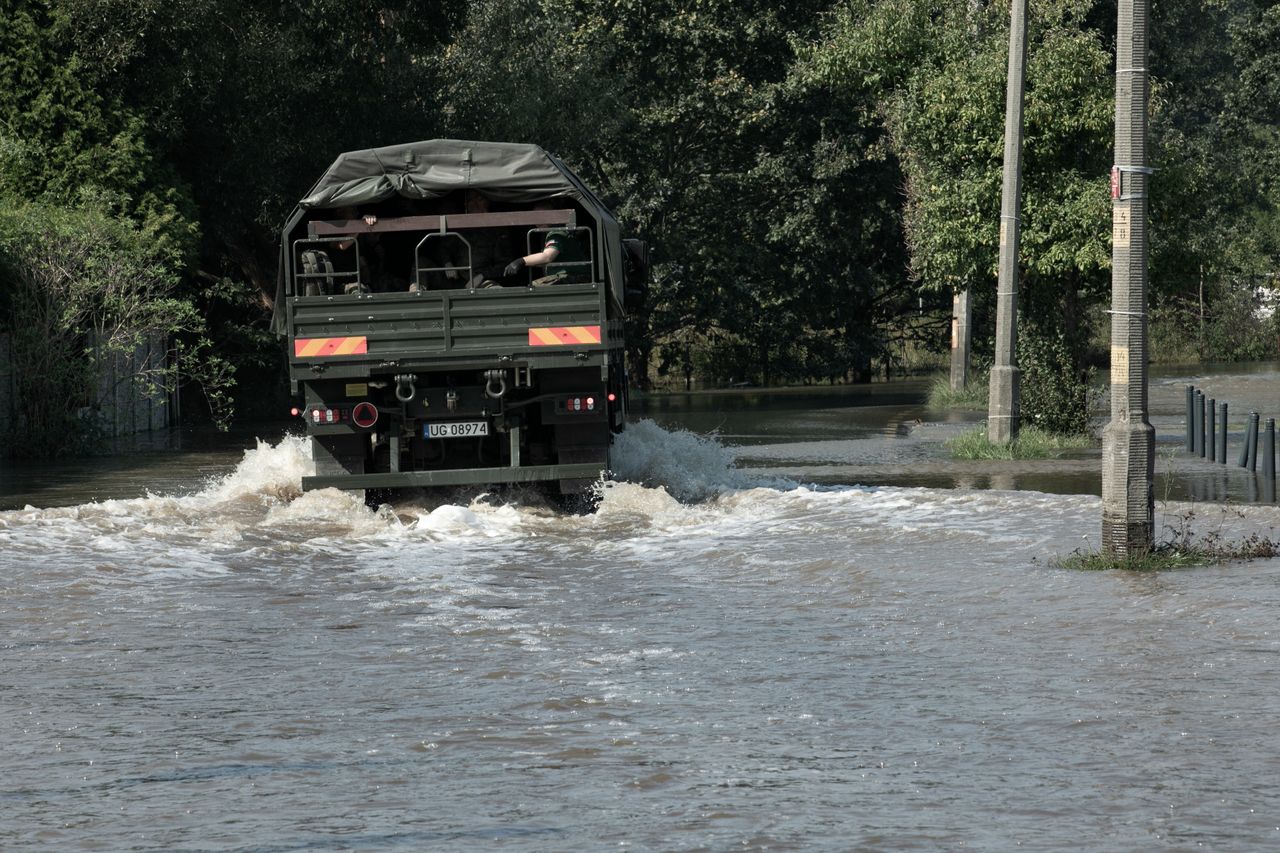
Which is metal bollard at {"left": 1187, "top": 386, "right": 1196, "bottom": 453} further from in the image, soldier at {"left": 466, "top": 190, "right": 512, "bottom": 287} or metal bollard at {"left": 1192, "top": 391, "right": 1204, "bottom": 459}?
soldier at {"left": 466, "top": 190, "right": 512, "bottom": 287}

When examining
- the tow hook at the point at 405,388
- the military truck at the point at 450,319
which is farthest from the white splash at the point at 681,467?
the tow hook at the point at 405,388

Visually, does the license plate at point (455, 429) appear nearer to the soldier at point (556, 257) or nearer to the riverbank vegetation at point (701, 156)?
the soldier at point (556, 257)

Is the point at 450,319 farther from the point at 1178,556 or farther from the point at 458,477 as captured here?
the point at 1178,556

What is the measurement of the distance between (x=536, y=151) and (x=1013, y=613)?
27.6 ft

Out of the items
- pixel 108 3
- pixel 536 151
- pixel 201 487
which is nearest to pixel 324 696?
pixel 536 151

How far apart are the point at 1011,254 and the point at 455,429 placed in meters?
8.65

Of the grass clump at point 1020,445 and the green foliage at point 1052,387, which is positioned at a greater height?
the green foliage at point 1052,387

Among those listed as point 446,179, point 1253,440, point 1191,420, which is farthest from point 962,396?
point 446,179

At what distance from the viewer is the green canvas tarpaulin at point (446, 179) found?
1728 centimetres

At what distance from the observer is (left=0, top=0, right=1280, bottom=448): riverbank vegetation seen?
25.2 m

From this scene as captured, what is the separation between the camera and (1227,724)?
800 cm

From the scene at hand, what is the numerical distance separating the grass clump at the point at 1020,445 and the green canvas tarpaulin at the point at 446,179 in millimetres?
6534

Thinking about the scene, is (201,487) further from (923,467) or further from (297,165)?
(297,165)

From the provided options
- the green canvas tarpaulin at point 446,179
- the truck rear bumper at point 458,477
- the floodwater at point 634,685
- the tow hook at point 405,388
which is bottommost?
the floodwater at point 634,685
